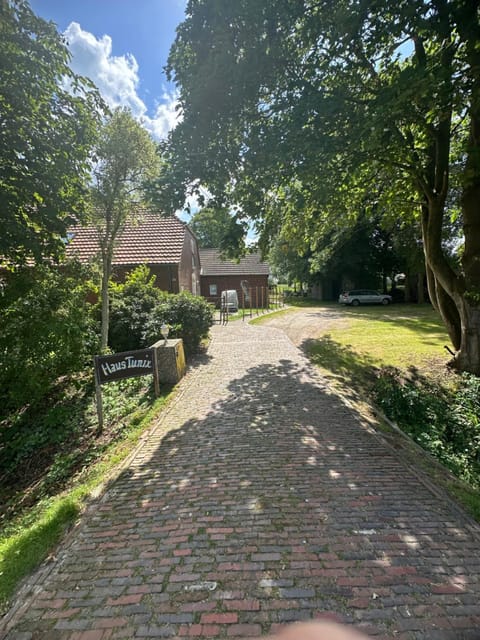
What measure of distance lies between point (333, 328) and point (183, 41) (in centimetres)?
1290

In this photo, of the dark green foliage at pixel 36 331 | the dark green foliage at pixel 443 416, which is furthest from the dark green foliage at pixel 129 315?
the dark green foliage at pixel 443 416

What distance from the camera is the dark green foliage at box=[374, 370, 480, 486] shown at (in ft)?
16.1

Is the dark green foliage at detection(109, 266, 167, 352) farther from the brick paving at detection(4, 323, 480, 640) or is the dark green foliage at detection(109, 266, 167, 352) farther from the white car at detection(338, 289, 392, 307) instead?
the white car at detection(338, 289, 392, 307)

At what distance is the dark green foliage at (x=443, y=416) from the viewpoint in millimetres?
4919

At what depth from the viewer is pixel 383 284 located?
31.9 metres

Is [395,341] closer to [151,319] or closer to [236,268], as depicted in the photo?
[151,319]

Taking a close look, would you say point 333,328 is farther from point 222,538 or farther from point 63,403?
point 222,538

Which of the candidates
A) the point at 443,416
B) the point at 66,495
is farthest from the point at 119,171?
the point at 443,416

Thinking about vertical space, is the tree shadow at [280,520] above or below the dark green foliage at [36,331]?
below

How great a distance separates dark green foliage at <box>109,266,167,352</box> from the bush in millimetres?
369

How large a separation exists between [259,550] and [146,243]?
1459 cm

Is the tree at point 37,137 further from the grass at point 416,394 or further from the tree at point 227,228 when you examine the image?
the grass at point 416,394

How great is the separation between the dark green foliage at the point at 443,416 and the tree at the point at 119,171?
303 inches

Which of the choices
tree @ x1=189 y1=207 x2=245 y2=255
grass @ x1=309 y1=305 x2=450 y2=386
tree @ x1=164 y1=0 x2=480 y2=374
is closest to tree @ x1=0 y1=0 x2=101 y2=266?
tree @ x1=164 y1=0 x2=480 y2=374
